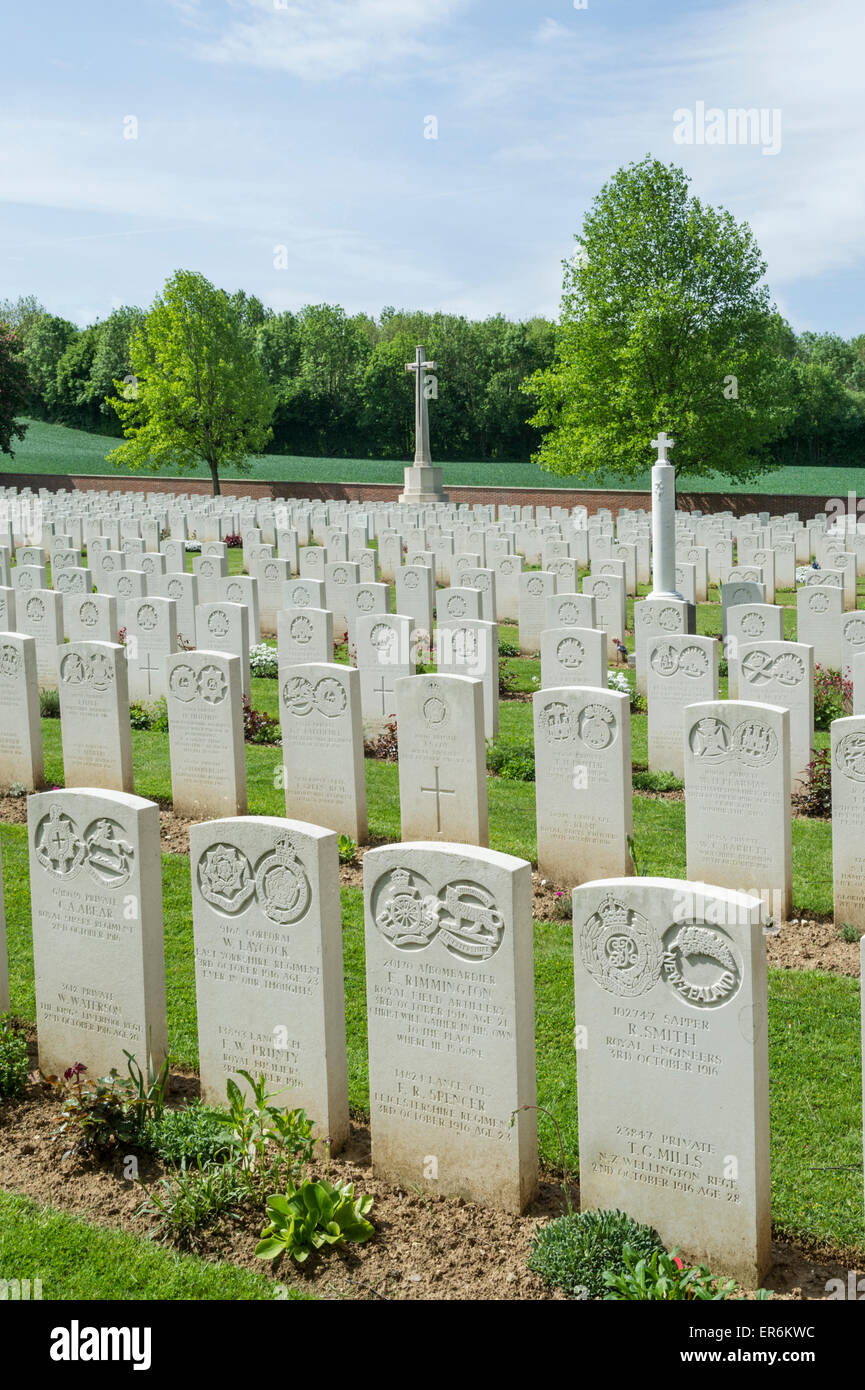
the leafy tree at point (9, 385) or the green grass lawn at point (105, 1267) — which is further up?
the leafy tree at point (9, 385)

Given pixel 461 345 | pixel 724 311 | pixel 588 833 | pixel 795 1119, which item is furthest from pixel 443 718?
pixel 461 345

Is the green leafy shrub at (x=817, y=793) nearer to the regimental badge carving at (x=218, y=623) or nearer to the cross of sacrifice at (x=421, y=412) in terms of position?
the regimental badge carving at (x=218, y=623)

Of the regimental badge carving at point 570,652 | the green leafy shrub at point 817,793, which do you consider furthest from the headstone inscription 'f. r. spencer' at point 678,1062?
the regimental badge carving at point 570,652

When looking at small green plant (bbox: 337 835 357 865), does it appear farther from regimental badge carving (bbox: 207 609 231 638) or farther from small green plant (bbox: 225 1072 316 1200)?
regimental badge carving (bbox: 207 609 231 638)

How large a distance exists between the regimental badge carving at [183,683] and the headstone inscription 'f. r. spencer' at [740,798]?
3.76 m

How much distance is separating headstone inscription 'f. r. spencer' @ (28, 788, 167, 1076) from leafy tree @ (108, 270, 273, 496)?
31.4 meters

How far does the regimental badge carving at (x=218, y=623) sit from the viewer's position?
1257cm

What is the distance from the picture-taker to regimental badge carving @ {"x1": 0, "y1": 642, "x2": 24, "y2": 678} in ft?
31.9

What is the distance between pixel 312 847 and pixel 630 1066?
1.49m

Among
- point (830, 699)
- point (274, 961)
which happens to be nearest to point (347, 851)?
point (274, 961)

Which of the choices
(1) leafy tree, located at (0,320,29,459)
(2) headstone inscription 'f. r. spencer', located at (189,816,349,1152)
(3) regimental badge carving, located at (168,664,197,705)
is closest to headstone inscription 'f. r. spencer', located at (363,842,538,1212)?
(2) headstone inscription 'f. r. spencer', located at (189,816,349,1152)

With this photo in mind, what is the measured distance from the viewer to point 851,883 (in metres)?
7.21

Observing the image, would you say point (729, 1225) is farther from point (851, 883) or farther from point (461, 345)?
point (461, 345)

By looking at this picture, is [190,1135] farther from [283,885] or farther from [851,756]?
[851,756]
